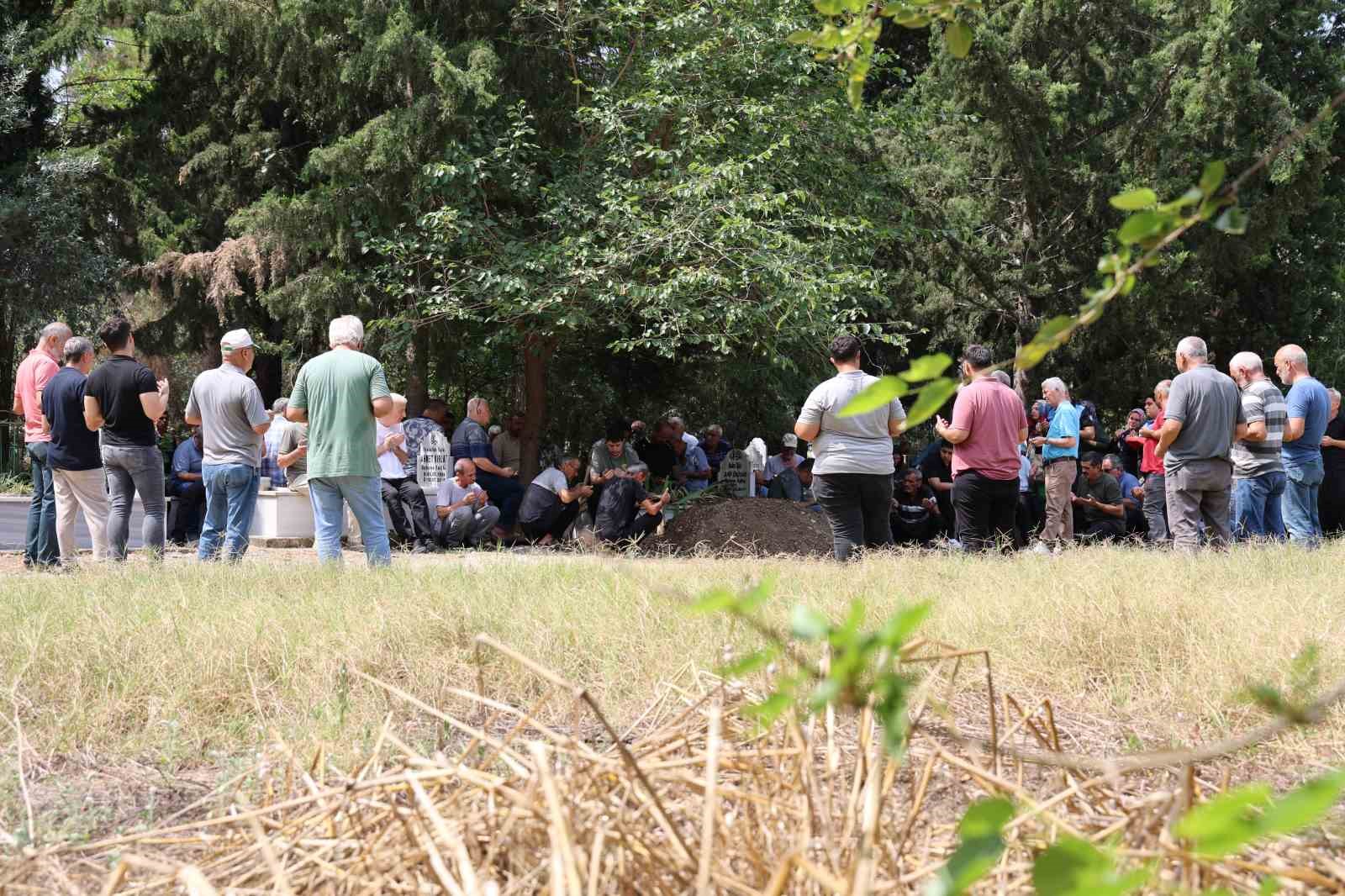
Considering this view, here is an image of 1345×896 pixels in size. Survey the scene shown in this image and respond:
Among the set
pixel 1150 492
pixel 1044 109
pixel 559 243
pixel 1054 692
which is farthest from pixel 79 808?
pixel 1044 109

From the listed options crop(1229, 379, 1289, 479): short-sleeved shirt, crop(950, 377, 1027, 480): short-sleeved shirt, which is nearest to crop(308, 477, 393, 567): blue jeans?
crop(950, 377, 1027, 480): short-sleeved shirt

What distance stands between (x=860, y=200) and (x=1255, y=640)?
12927 millimetres

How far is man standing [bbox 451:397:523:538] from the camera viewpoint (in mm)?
13812

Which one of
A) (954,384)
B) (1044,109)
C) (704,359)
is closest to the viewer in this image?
(954,384)

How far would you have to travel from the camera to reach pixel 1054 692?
3.99m

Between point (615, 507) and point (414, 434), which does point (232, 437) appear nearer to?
point (414, 434)

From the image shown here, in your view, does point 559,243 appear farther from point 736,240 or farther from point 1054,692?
point 1054,692

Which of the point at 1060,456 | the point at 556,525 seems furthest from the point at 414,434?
the point at 1060,456

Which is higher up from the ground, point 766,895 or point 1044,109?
point 1044,109

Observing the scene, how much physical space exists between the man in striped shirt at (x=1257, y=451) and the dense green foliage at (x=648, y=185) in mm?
4266

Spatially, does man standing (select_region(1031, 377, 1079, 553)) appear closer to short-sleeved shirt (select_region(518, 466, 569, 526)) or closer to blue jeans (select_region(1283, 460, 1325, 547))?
blue jeans (select_region(1283, 460, 1325, 547))

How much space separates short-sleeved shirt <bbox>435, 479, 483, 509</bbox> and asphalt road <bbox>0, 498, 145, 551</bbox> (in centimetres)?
293

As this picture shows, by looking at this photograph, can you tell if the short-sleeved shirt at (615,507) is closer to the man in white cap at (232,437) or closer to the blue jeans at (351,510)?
the man in white cap at (232,437)

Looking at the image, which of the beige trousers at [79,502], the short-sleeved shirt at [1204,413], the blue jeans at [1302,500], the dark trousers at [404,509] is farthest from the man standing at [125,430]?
the blue jeans at [1302,500]
